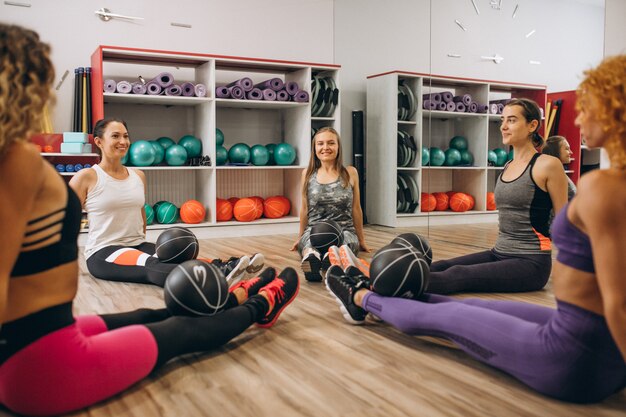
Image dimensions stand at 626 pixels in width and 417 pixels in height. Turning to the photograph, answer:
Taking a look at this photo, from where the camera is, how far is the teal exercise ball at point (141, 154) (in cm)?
531

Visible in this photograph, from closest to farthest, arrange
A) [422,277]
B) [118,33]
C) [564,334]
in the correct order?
[564,334] < [422,277] < [118,33]

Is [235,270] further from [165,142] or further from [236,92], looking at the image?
[236,92]

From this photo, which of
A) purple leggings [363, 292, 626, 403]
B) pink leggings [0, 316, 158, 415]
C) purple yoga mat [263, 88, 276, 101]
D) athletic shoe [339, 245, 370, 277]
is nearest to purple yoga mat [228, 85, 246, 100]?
purple yoga mat [263, 88, 276, 101]

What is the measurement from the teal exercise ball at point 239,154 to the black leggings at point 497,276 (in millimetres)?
3154

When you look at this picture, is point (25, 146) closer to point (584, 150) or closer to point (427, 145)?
point (584, 150)

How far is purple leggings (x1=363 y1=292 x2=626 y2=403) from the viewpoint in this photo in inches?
60.6

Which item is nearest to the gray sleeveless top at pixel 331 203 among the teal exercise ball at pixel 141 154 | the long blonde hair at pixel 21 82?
the teal exercise ball at pixel 141 154

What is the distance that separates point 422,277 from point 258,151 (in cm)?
392

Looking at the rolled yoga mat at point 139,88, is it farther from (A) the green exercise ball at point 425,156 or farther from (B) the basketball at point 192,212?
(A) the green exercise ball at point 425,156

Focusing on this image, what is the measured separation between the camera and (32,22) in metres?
5.41

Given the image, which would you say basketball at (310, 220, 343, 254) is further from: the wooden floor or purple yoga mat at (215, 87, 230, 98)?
purple yoga mat at (215, 87, 230, 98)

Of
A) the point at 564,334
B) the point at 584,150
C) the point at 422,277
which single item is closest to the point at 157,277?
the point at 422,277

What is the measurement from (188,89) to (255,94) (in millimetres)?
687

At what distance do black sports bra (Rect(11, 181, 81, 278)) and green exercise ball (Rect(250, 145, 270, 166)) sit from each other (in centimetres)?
444
